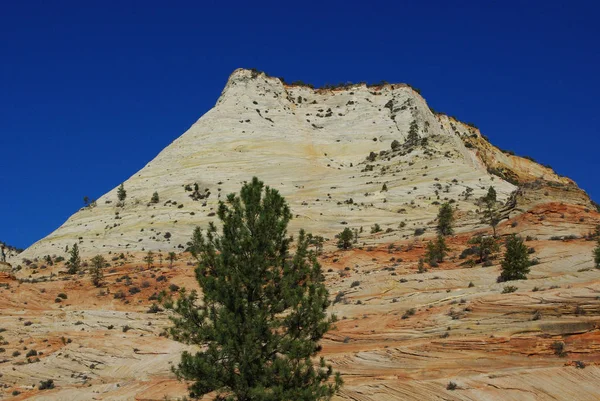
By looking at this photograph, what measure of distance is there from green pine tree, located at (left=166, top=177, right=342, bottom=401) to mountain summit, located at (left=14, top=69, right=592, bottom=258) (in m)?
29.1

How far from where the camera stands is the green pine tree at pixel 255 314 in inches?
672

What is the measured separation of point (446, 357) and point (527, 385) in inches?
135

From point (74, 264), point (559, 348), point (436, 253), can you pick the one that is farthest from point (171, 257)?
point (559, 348)

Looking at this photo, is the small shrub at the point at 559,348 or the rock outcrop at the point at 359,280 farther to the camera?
the rock outcrop at the point at 359,280

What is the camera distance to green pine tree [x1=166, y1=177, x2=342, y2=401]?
672 inches

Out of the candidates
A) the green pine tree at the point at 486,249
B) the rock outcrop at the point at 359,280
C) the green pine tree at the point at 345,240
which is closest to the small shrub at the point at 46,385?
the rock outcrop at the point at 359,280

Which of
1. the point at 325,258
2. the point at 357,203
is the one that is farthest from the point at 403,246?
the point at 357,203

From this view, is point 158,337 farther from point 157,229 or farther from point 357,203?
point 357,203

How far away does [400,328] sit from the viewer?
Result: 24141mm

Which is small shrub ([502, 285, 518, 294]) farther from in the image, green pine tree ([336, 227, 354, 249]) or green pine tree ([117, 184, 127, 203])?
green pine tree ([117, 184, 127, 203])

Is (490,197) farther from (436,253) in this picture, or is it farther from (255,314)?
(255,314)

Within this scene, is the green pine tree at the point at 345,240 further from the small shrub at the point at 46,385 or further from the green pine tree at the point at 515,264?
the small shrub at the point at 46,385

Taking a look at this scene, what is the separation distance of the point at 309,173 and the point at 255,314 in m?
58.4

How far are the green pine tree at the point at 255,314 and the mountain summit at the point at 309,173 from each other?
29.1 metres
